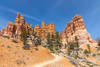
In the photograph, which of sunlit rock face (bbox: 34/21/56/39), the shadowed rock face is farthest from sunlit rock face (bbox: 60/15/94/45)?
the shadowed rock face

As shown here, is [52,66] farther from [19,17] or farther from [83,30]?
[19,17]

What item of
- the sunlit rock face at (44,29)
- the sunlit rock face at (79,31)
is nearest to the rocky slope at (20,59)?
the sunlit rock face at (79,31)

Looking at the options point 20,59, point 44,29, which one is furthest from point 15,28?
point 20,59

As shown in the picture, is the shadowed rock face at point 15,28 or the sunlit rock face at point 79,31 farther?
the sunlit rock face at point 79,31

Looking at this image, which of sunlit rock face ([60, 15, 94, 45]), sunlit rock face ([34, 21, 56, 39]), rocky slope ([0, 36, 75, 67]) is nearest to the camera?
rocky slope ([0, 36, 75, 67])

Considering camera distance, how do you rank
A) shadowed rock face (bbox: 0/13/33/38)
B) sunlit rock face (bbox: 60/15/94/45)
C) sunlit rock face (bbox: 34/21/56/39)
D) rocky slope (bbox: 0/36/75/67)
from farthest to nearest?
sunlit rock face (bbox: 34/21/56/39) < sunlit rock face (bbox: 60/15/94/45) < shadowed rock face (bbox: 0/13/33/38) < rocky slope (bbox: 0/36/75/67)

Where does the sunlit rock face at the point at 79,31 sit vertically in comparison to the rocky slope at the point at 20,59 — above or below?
above

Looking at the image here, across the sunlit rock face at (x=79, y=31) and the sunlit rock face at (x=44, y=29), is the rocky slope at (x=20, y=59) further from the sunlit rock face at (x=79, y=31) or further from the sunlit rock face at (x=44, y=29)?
the sunlit rock face at (x=44, y=29)

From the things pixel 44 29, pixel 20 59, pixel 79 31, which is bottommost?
pixel 20 59

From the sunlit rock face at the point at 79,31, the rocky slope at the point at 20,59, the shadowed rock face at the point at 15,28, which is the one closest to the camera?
the rocky slope at the point at 20,59

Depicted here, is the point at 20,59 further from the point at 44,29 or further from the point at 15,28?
the point at 44,29

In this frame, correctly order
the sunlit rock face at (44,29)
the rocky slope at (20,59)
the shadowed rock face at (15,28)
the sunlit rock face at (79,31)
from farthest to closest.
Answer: the sunlit rock face at (44,29), the sunlit rock face at (79,31), the shadowed rock face at (15,28), the rocky slope at (20,59)

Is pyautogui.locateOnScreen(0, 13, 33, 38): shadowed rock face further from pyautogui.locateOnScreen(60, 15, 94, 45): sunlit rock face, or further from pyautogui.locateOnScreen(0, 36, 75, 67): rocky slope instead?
pyautogui.locateOnScreen(0, 36, 75, 67): rocky slope

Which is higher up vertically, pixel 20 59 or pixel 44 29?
pixel 44 29
